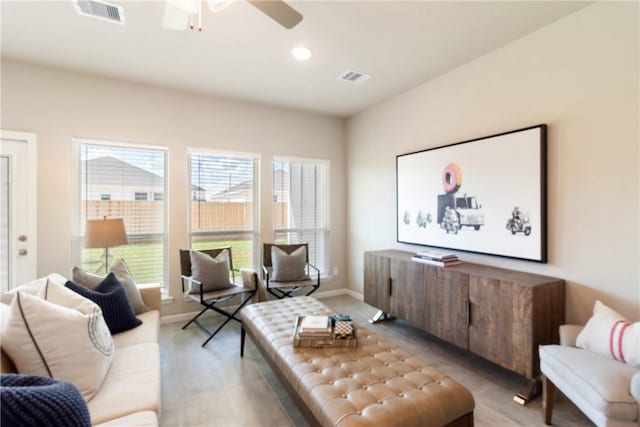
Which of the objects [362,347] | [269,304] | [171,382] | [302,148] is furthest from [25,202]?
[362,347]

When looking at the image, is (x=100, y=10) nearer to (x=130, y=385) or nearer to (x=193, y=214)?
(x=193, y=214)

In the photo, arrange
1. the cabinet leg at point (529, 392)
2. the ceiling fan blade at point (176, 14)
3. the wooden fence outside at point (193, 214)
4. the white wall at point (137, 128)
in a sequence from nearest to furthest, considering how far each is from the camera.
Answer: the ceiling fan blade at point (176, 14)
the cabinet leg at point (529, 392)
the white wall at point (137, 128)
the wooden fence outside at point (193, 214)

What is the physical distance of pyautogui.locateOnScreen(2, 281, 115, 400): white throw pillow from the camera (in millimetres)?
1320

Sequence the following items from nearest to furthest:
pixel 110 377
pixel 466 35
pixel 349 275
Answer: pixel 110 377
pixel 466 35
pixel 349 275

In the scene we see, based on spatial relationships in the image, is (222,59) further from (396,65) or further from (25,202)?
(25,202)

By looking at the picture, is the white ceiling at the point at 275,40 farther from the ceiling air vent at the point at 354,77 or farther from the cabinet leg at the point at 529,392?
the cabinet leg at the point at 529,392

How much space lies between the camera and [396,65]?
118 inches

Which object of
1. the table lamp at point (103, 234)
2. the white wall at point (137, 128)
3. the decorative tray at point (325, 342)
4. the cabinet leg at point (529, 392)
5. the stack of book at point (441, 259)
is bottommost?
the cabinet leg at point (529, 392)

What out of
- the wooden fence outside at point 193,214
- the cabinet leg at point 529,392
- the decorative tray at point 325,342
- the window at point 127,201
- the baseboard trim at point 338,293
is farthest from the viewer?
the baseboard trim at point 338,293

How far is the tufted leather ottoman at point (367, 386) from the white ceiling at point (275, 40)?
2.35 metres

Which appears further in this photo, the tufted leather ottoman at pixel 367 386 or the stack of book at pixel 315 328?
→ the stack of book at pixel 315 328

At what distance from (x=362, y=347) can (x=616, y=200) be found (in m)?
1.98

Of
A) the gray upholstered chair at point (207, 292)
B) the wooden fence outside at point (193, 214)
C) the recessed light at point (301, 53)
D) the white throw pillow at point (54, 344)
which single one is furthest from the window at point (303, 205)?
the white throw pillow at point (54, 344)

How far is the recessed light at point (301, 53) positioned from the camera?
2676 millimetres
